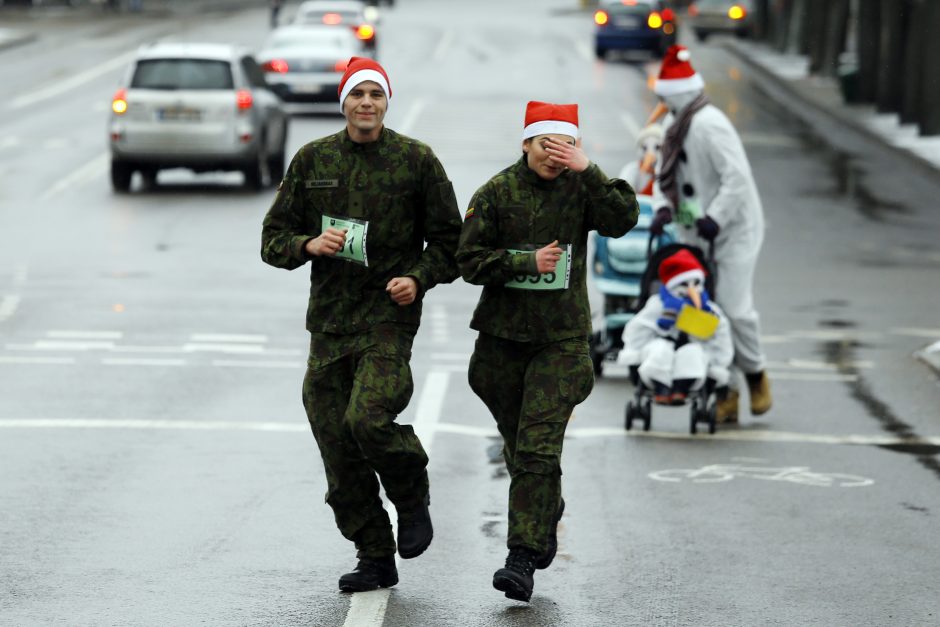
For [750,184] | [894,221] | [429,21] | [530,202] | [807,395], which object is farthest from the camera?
[429,21]

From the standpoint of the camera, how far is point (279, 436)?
35.8ft

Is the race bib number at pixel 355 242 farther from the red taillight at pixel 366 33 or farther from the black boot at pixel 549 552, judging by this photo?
the red taillight at pixel 366 33

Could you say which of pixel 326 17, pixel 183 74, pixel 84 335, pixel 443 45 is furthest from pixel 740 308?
pixel 443 45

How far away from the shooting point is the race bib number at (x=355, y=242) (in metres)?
7.26

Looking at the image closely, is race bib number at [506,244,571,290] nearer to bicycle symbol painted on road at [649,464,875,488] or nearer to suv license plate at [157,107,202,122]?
bicycle symbol painted on road at [649,464,875,488]

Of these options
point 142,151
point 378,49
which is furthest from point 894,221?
point 378,49

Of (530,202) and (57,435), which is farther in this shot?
(57,435)

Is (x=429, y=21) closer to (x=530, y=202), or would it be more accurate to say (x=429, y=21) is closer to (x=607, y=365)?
(x=607, y=365)

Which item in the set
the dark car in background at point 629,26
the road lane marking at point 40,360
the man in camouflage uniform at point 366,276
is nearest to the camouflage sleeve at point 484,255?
the man in camouflage uniform at point 366,276

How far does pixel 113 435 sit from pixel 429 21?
56655 millimetres

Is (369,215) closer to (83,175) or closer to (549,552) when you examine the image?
(549,552)

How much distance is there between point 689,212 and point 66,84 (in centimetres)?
3291

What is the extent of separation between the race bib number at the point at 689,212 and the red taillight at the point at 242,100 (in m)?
14.5

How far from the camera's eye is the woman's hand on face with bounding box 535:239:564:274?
7.21m
